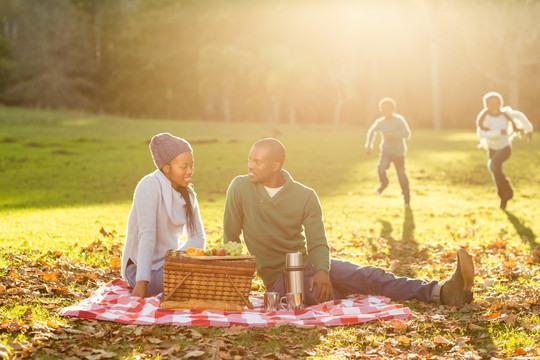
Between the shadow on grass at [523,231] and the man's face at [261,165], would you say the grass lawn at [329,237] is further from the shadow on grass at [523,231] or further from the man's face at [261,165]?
the man's face at [261,165]

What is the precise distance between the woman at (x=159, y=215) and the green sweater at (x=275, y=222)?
0.51 m

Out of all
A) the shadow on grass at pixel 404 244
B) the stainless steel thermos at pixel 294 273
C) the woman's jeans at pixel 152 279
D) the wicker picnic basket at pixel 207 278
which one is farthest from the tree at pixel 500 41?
the wicker picnic basket at pixel 207 278

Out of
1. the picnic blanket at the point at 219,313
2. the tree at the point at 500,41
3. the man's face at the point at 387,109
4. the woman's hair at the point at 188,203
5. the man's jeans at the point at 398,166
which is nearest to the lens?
the picnic blanket at the point at 219,313

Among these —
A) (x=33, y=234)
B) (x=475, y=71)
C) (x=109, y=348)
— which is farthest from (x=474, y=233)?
(x=475, y=71)

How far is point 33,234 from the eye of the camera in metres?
11.8

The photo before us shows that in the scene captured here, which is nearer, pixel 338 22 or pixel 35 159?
pixel 35 159

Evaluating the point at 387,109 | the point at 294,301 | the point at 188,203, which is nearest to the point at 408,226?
the point at 387,109

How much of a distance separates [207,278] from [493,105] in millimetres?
10413

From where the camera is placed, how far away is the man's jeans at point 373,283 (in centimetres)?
733

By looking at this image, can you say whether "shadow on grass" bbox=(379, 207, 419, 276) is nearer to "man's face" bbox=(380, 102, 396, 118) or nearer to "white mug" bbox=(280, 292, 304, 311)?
"man's face" bbox=(380, 102, 396, 118)

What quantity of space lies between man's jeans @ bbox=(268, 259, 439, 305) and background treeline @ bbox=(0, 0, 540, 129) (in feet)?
167

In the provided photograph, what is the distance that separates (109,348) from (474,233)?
9250mm

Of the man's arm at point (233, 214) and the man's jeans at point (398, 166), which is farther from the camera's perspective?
the man's jeans at point (398, 166)

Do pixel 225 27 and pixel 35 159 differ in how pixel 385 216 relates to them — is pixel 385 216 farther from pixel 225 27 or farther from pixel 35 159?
pixel 225 27
